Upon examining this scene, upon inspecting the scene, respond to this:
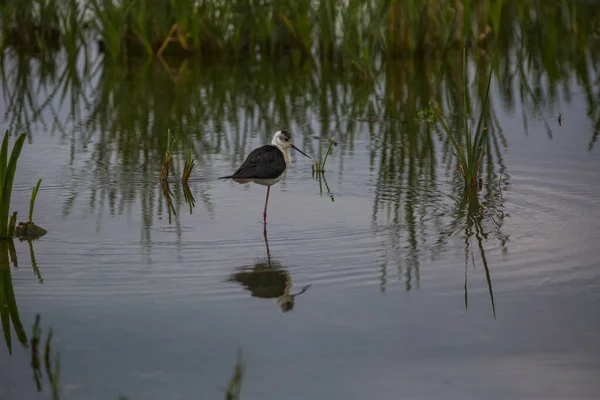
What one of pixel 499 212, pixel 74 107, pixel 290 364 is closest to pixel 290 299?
pixel 290 364

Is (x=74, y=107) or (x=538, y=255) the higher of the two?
(x=74, y=107)

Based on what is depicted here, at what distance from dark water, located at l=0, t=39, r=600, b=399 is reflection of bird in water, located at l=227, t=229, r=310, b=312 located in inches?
0.6

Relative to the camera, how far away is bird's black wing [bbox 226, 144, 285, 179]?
6449 mm

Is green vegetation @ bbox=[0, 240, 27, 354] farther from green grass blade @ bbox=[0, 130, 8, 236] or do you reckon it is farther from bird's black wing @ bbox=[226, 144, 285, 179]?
bird's black wing @ bbox=[226, 144, 285, 179]

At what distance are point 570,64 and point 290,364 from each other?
30.7 feet

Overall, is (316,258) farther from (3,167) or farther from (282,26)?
(282,26)

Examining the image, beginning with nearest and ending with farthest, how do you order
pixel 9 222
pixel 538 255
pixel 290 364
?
pixel 290 364
pixel 538 255
pixel 9 222

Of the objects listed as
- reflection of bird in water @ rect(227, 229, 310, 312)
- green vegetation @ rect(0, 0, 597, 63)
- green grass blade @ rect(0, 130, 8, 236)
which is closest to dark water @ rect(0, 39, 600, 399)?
reflection of bird in water @ rect(227, 229, 310, 312)

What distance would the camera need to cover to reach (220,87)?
1150 cm

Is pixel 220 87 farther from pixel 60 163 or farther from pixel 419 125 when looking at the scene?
pixel 60 163

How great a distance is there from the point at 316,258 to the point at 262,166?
1.17 meters

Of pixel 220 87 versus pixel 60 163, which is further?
pixel 220 87

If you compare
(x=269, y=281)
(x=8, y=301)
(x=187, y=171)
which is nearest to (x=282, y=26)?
(x=187, y=171)

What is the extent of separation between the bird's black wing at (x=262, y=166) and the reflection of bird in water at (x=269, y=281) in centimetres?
108
